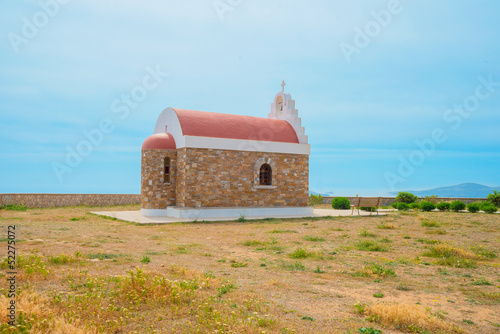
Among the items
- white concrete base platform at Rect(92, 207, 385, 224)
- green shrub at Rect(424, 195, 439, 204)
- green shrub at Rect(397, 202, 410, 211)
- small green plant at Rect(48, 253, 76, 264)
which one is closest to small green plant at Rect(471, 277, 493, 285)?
small green plant at Rect(48, 253, 76, 264)

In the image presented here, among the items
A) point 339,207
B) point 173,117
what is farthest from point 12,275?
point 339,207

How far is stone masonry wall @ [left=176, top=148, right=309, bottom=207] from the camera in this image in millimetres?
18078

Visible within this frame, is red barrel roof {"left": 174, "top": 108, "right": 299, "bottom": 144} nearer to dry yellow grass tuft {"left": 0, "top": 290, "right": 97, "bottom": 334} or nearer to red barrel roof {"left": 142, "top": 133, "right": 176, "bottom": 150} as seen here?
red barrel roof {"left": 142, "top": 133, "right": 176, "bottom": 150}

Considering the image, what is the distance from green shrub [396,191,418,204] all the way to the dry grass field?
1562 centimetres

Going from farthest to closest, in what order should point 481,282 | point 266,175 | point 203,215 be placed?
point 266,175 < point 203,215 < point 481,282

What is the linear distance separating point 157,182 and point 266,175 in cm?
575

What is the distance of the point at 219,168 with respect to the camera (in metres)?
18.8

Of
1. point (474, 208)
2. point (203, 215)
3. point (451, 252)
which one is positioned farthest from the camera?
point (474, 208)

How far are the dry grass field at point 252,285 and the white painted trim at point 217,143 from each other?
24.3 feet

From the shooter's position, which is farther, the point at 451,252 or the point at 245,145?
the point at 245,145

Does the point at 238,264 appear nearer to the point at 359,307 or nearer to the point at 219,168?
the point at 359,307

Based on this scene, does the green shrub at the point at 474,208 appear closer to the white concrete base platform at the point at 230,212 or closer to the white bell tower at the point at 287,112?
the white concrete base platform at the point at 230,212

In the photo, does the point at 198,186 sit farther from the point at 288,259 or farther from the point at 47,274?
the point at 47,274

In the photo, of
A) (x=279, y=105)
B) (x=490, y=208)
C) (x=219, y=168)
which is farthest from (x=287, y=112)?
(x=490, y=208)
